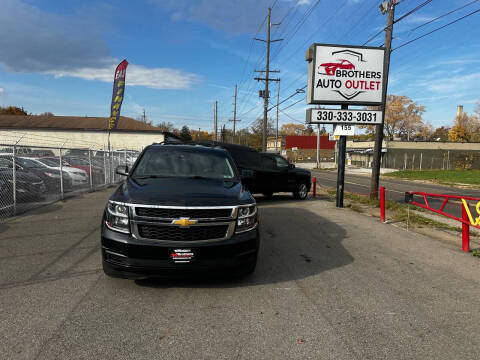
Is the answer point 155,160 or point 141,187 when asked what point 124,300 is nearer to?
point 141,187

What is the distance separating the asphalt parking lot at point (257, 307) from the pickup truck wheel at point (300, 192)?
706cm

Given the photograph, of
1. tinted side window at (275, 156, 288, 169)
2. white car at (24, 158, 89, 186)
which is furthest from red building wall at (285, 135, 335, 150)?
white car at (24, 158, 89, 186)

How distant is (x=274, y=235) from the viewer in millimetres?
6848

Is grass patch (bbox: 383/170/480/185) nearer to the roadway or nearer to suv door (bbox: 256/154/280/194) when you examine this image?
the roadway

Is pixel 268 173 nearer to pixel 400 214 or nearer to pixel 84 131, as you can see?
pixel 400 214

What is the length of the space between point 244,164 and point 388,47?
6.74 metres

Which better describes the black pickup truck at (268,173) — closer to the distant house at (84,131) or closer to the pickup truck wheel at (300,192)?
the pickup truck wheel at (300,192)

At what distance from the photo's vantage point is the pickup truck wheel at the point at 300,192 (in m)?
13.1

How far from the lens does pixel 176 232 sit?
369 cm

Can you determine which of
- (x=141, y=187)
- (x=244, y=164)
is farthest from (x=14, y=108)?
(x=141, y=187)

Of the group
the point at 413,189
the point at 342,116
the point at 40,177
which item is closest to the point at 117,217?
the point at 40,177

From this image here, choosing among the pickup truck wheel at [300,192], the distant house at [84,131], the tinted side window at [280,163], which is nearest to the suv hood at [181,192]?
the tinted side window at [280,163]

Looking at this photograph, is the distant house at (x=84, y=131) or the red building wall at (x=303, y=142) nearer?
the distant house at (x=84, y=131)

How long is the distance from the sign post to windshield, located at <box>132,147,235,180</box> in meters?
6.36
